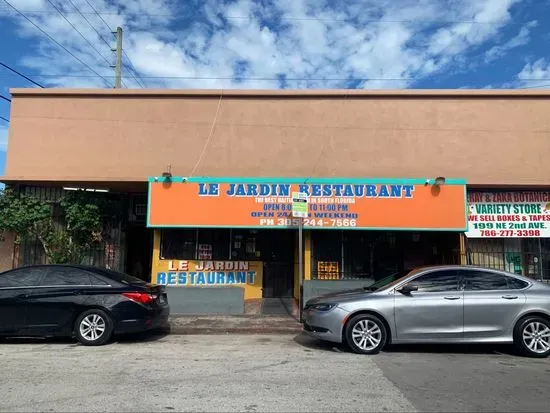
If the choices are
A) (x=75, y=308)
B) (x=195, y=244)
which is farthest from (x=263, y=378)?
(x=195, y=244)

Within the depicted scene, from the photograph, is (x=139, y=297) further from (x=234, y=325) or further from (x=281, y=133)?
(x=281, y=133)

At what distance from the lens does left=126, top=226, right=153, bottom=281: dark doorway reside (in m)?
16.0

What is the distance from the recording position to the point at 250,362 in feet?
26.0

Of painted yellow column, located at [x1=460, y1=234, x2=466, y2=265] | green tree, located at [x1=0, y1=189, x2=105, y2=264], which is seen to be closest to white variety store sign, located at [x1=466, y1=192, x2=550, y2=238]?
painted yellow column, located at [x1=460, y1=234, x2=466, y2=265]

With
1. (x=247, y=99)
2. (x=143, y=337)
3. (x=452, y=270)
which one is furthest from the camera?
(x=247, y=99)

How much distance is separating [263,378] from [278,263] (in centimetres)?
819

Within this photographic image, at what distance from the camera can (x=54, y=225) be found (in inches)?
591

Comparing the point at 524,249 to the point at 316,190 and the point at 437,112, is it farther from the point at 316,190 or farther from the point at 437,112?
the point at 316,190

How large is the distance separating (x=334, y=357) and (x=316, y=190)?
18.4 feet

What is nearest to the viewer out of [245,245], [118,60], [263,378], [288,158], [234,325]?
Answer: [263,378]

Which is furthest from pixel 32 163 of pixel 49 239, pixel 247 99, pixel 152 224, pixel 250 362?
pixel 250 362

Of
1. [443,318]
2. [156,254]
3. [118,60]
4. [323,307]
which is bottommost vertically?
[443,318]

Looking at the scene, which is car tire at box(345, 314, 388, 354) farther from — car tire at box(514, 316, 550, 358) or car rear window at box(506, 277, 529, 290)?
car rear window at box(506, 277, 529, 290)

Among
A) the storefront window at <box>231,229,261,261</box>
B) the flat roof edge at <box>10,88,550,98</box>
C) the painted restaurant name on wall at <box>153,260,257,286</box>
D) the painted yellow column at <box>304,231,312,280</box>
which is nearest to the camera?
the painted yellow column at <box>304,231,312,280</box>
